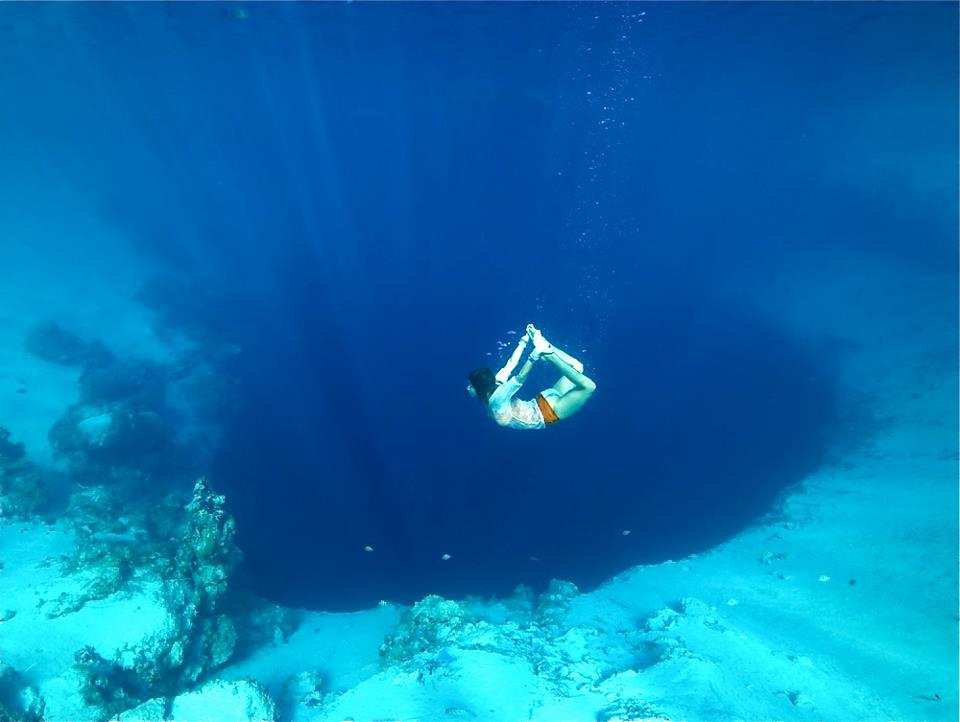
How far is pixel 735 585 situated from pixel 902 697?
10.7 feet

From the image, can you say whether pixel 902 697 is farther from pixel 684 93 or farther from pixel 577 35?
pixel 684 93

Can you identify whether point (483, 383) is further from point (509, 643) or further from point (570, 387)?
point (509, 643)

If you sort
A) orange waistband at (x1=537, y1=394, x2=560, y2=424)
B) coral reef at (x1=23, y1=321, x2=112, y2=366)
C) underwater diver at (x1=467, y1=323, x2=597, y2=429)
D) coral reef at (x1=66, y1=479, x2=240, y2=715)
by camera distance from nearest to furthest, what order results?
underwater diver at (x1=467, y1=323, x2=597, y2=429) → orange waistband at (x1=537, y1=394, x2=560, y2=424) → coral reef at (x1=66, y1=479, x2=240, y2=715) → coral reef at (x1=23, y1=321, x2=112, y2=366)

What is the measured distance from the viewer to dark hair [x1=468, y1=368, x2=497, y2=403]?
20.4 ft

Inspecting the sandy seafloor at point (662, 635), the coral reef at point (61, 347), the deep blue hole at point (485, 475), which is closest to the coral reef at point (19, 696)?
the sandy seafloor at point (662, 635)

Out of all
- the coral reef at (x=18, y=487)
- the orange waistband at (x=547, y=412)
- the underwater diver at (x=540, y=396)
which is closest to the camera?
the underwater diver at (x=540, y=396)

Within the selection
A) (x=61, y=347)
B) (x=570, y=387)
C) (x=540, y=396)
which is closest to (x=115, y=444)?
(x=61, y=347)

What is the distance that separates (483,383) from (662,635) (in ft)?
21.1

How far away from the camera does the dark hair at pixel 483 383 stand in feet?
20.4

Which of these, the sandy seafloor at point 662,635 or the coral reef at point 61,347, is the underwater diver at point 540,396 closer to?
the sandy seafloor at point 662,635

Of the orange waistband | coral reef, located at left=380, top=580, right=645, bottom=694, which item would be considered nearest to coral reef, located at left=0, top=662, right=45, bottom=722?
coral reef, located at left=380, top=580, right=645, bottom=694

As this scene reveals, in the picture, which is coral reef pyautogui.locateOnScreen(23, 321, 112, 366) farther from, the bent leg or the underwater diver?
→ the bent leg

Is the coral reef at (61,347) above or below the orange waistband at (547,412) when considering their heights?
above

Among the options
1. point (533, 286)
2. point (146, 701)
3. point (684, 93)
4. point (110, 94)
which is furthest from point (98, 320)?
point (684, 93)
